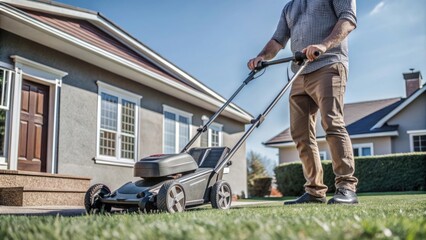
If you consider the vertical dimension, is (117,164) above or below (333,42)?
below

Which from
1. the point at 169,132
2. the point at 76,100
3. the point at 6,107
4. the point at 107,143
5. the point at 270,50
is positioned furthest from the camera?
the point at 169,132

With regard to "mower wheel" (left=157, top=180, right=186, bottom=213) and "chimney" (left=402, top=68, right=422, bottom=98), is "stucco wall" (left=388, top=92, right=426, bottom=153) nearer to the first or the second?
"chimney" (left=402, top=68, right=422, bottom=98)

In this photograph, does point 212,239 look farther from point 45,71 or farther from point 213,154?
point 45,71

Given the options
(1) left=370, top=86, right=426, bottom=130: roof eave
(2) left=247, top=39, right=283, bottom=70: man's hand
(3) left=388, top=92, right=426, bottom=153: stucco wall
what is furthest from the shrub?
(2) left=247, top=39, right=283, bottom=70: man's hand

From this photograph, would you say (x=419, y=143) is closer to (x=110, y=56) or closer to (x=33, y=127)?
(x=110, y=56)

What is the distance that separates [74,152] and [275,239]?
7.84 metres

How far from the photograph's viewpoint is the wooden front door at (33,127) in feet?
25.8

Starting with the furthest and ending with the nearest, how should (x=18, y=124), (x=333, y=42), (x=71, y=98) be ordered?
(x=71, y=98) → (x=18, y=124) → (x=333, y=42)

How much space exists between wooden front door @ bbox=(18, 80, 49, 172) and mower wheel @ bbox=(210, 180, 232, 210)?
5008mm

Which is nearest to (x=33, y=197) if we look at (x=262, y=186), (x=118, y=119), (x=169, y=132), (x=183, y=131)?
(x=118, y=119)

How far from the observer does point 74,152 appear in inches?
344

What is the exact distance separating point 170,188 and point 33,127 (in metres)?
5.46

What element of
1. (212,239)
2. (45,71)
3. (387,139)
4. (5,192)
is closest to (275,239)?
(212,239)

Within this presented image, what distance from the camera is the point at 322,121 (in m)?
4.12
